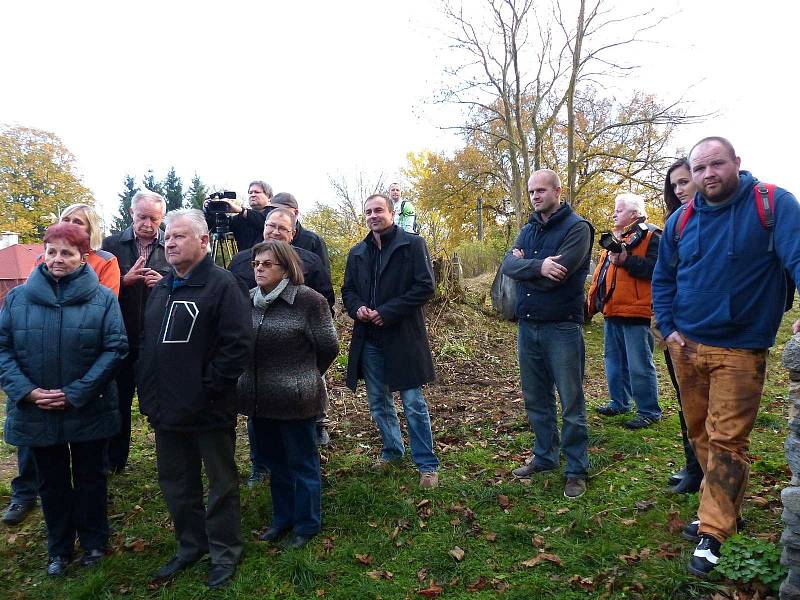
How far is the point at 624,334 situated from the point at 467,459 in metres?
2.01

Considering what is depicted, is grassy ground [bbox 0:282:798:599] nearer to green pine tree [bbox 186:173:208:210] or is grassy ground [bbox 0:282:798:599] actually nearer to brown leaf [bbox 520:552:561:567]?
brown leaf [bbox 520:552:561:567]

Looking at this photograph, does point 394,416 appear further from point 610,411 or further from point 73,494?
point 610,411

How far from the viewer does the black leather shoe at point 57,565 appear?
3340 millimetres

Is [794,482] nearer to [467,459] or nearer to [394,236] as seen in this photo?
[467,459]

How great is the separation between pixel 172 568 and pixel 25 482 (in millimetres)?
1737

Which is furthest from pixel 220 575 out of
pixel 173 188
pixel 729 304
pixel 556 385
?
pixel 173 188

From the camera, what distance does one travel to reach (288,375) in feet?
11.0

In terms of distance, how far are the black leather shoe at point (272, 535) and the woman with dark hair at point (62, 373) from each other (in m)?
1.03

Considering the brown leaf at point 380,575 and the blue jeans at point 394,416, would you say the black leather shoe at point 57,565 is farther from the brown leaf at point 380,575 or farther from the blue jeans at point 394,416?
the blue jeans at point 394,416

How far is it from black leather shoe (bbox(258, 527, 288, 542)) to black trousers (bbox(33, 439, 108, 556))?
101 cm

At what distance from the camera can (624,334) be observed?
5316 millimetres

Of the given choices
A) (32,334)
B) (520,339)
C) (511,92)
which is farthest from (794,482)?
(511,92)

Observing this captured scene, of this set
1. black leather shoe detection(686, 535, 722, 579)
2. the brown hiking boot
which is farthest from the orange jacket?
black leather shoe detection(686, 535, 722, 579)

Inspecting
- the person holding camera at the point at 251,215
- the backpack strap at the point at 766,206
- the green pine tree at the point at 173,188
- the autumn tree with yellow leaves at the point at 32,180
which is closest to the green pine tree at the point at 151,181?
the green pine tree at the point at 173,188
